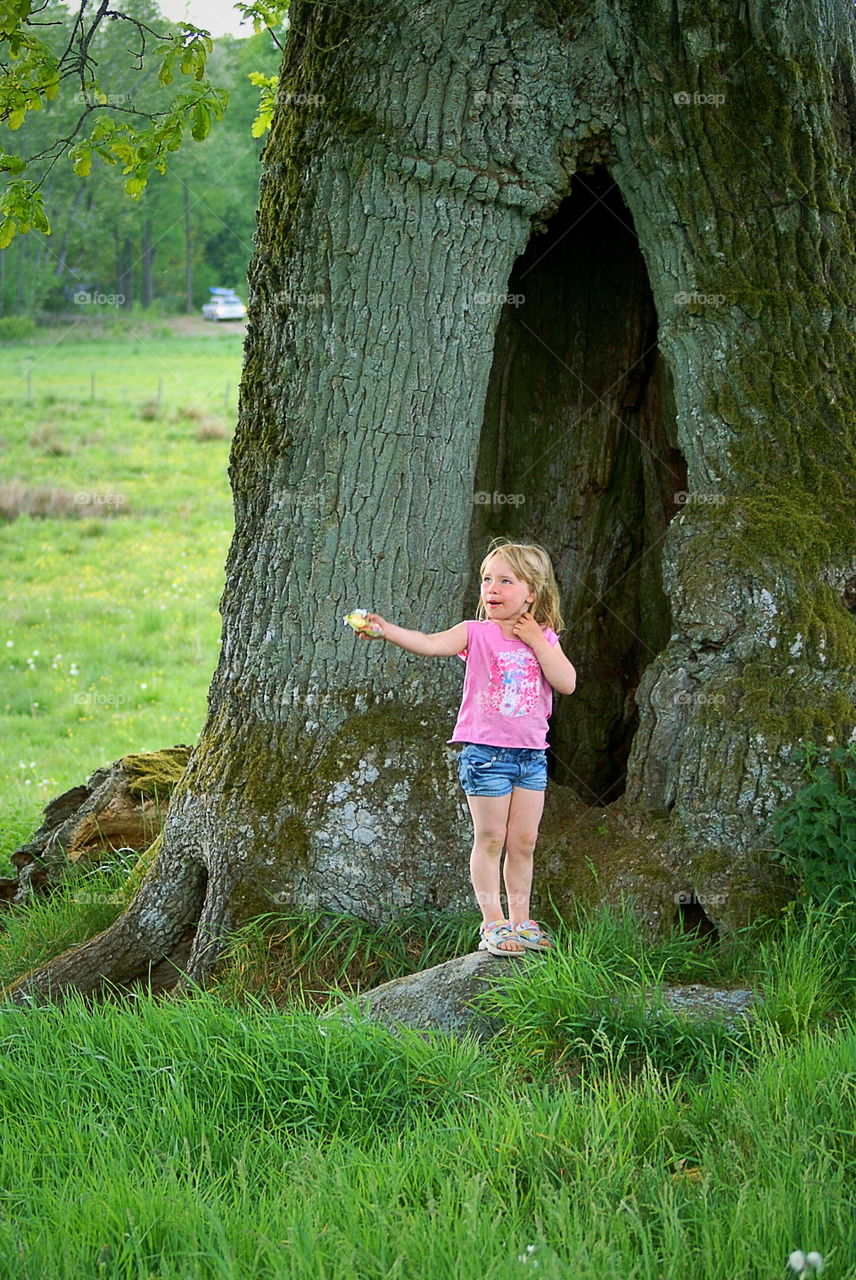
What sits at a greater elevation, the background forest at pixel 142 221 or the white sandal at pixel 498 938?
the background forest at pixel 142 221

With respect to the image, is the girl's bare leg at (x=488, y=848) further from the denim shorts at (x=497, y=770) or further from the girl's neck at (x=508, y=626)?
the girl's neck at (x=508, y=626)

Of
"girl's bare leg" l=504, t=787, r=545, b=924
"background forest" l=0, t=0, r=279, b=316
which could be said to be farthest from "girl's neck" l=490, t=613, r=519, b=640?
"background forest" l=0, t=0, r=279, b=316

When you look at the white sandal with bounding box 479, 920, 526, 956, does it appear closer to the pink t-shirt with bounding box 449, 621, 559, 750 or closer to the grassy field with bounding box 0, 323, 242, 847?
the pink t-shirt with bounding box 449, 621, 559, 750

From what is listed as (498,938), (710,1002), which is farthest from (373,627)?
(710,1002)

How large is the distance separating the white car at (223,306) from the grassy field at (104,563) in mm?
3200

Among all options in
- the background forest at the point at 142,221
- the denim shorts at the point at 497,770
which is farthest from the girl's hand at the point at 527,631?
the background forest at the point at 142,221

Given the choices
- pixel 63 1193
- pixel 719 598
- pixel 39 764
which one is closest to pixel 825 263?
pixel 719 598

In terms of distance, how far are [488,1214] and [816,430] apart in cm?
322

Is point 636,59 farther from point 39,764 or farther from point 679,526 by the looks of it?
point 39,764

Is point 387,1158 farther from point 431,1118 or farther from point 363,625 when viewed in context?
point 363,625

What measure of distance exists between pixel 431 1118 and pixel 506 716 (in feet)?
4.51

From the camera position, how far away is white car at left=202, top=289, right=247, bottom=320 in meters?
30.7

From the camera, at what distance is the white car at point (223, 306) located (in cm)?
3066

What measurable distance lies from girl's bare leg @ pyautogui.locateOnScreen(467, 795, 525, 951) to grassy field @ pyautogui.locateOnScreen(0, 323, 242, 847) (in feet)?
13.4
